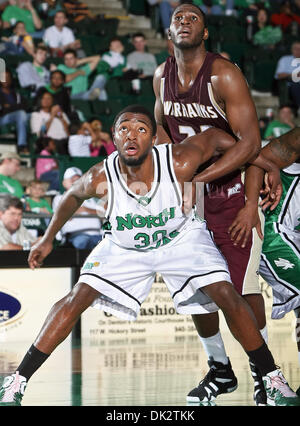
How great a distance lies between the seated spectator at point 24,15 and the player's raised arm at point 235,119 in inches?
307

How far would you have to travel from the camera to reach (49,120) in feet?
32.2

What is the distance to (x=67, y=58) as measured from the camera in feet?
36.4

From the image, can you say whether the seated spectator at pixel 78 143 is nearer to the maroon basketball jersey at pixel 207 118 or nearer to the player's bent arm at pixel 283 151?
the maroon basketball jersey at pixel 207 118

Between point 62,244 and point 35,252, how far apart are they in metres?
4.00

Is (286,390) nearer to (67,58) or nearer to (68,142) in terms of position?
(68,142)

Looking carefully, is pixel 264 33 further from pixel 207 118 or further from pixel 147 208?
pixel 147 208

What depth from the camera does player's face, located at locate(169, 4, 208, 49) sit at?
14.5 feet

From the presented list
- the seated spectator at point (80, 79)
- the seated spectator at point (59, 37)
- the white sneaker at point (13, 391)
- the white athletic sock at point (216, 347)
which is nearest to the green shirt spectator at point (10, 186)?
the seated spectator at point (80, 79)

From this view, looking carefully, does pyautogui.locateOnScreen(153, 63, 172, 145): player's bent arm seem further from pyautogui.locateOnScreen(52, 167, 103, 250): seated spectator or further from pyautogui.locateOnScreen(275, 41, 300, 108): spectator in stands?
pyautogui.locateOnScreen(275, 41, 300, 108): spectator in stands

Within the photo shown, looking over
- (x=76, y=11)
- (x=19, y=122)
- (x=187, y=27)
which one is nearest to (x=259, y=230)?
(x=187, y=27)

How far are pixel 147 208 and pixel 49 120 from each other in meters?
5.96

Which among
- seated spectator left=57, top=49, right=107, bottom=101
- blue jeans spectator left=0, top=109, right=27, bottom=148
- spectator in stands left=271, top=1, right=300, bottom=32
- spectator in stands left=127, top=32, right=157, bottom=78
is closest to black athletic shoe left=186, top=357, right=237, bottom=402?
blue jeans spectator left=0, top=109, right=27, bottom=148

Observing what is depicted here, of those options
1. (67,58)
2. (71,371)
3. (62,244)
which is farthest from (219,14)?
(71,371)

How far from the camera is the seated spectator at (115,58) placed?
38.7ft
